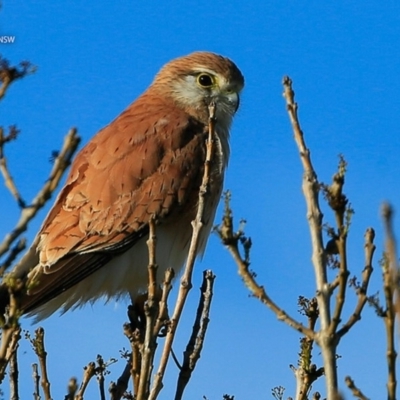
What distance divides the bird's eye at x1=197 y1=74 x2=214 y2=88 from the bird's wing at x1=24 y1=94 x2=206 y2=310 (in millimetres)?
653

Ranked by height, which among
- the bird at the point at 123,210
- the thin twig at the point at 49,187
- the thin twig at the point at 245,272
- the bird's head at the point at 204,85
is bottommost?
the thin twig at the point at 49,187

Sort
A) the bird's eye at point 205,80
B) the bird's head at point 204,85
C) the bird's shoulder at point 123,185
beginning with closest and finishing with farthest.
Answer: the bird's shoulder at point 123,185 → the bird's head at point 204,85 → the bird's eye at point 205,80

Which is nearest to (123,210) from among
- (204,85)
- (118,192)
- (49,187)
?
(118,192)

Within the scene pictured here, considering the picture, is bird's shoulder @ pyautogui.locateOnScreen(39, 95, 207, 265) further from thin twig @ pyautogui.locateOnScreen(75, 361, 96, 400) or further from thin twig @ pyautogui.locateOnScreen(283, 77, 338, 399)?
thin twig @ pyautogui.locateOnScreen(283, 77, 338, 399)

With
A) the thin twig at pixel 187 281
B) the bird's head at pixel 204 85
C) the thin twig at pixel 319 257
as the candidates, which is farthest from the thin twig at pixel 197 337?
the bird's head at pixel 204 85

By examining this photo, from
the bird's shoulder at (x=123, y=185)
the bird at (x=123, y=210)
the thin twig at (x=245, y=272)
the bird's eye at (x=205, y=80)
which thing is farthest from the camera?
the bird's eye at (x=205, y=80)

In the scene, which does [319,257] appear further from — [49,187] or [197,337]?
[197,337]

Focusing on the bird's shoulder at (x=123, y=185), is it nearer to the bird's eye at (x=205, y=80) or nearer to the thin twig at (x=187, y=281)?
the bird's eye at (x=205, y=80)

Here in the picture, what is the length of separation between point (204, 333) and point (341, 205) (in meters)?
1.33

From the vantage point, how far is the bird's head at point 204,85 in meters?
5.93

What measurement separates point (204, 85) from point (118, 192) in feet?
4.27

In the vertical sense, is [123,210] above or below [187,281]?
above

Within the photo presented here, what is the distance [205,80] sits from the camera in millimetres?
6113

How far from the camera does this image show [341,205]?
218cm
